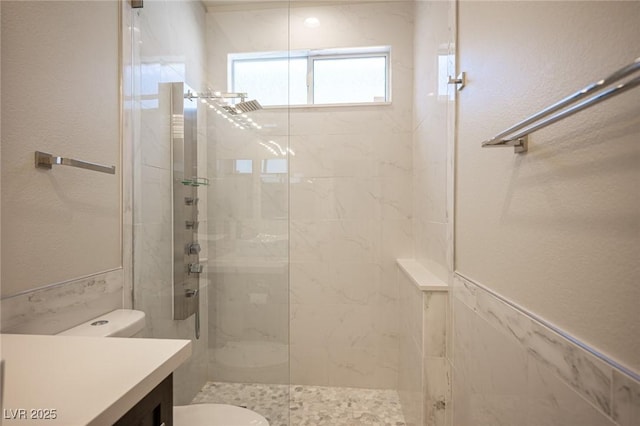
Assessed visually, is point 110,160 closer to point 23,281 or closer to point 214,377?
point 23,281

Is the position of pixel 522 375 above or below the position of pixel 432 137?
below

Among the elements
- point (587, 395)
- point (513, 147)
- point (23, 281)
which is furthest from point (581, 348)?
point (23, 281)

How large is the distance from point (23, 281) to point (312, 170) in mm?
1691

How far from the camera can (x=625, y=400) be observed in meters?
0.49

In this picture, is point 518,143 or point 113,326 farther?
point 113,326

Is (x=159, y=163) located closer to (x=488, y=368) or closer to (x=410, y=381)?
(x=488, y=368)

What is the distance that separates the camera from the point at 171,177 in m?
1.65

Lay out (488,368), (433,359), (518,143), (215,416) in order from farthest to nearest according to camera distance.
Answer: (433,359) < (215,416) < (488,368) < (518,143)

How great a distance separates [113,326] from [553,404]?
1413 mm

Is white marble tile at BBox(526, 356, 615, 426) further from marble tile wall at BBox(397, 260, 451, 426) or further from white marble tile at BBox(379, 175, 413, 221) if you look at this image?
white marble tile at BBox(379, 175, 413, 221)

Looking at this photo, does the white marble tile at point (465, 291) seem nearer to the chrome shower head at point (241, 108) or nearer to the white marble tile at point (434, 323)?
the white marble tile at point (434, 323)

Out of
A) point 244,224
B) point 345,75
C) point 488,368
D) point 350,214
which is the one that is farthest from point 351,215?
point 488,368

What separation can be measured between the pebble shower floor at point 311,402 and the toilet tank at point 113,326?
0.59m

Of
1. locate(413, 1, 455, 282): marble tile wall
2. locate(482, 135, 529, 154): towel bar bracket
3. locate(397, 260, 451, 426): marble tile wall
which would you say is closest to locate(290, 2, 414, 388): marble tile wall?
locate(413, 1, 455, 282): marble tile wall
